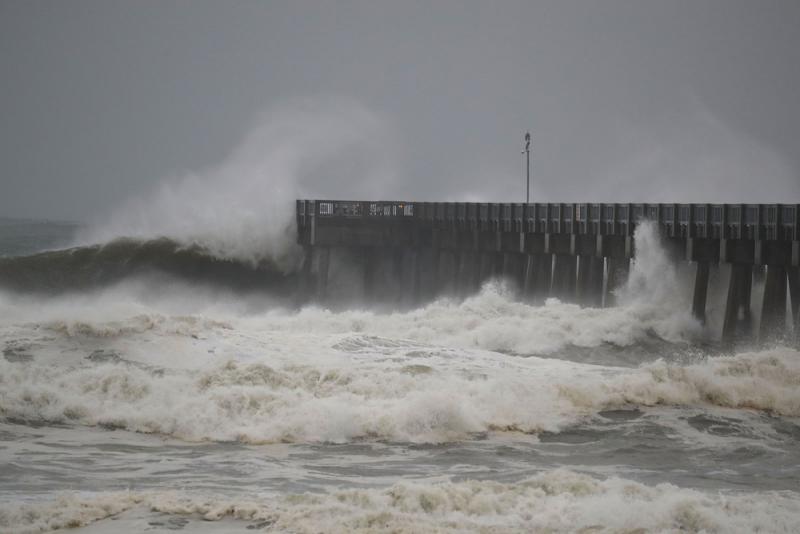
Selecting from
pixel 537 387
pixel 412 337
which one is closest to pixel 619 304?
pixel 412 337

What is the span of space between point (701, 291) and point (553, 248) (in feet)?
24.1

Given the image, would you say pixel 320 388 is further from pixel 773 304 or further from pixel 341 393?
pixel 773 304

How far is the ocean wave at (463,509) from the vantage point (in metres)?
14.2

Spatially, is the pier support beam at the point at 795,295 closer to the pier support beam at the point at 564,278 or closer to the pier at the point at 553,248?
the pier at the point at 553,248

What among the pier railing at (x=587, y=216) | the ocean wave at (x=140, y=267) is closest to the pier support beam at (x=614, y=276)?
the pier railing at (x=587, y=216)

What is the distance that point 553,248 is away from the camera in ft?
140

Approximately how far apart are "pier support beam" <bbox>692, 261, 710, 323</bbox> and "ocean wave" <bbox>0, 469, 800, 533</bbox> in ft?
68.7

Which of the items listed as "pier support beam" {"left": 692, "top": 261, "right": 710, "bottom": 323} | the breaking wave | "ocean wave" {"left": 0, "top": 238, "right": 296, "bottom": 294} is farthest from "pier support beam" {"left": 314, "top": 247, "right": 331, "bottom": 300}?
the breaking wave

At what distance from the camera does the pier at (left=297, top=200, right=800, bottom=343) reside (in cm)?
3372

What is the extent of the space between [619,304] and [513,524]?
2569 cm

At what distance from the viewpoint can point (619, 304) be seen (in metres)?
39.3

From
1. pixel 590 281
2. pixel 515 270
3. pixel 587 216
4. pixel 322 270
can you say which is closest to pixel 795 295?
pixel 590 281

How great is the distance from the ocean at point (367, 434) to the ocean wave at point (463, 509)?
35 millimetres

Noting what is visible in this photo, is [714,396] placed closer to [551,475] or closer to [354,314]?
[551,475]
